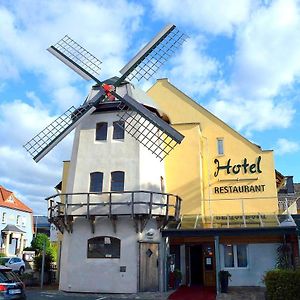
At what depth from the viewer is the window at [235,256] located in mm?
20894

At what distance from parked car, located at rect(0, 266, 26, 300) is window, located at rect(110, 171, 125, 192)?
8193 millimetres

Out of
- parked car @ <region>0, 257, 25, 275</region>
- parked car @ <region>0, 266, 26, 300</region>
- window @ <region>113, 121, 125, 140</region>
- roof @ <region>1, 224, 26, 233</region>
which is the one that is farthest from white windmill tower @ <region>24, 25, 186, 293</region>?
roof @ <region>1, 224, 26, 233</region>

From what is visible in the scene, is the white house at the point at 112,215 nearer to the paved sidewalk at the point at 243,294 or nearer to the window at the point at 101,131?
the window at the point at 101,131

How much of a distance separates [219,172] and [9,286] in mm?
15177

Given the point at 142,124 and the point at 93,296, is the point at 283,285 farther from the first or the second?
the point at 142,124

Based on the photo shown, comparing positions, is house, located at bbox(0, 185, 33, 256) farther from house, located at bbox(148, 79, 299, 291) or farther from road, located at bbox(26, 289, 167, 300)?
house, located at bbox(148, 79, 299, 291)

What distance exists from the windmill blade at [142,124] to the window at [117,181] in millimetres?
2109

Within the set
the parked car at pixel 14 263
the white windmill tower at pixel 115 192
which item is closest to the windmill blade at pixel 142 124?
the white windmill tower at pixel 115 192

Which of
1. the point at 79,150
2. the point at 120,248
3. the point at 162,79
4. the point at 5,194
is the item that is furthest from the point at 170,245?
the point at 5,194

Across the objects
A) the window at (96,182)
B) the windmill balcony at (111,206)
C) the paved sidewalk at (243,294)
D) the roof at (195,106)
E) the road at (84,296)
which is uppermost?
the roof at (195,106)

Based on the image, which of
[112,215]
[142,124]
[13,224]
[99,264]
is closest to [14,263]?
[99,264]

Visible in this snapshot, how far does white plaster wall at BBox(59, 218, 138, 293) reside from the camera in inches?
738

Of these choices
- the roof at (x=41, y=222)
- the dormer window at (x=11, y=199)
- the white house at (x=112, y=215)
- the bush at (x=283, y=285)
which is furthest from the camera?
the roof at (x=41, y=222)

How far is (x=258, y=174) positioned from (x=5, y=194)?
36271 millimetres
